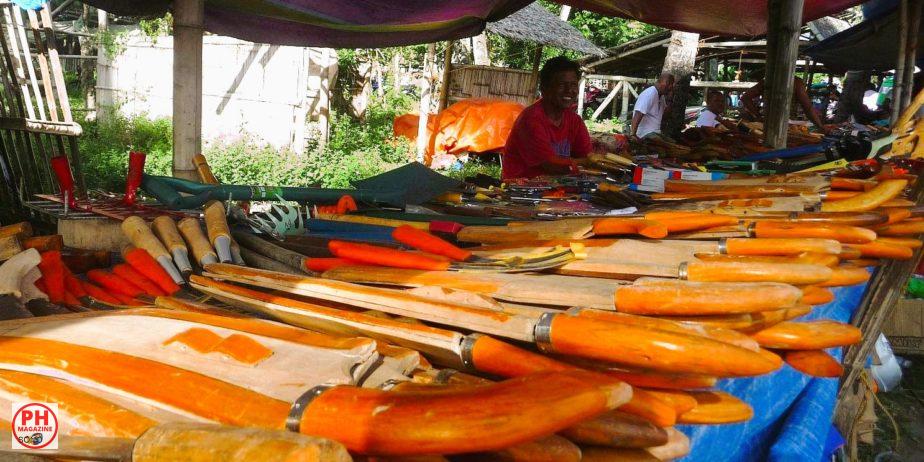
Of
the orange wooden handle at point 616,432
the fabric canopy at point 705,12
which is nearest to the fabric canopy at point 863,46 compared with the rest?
the fabric canopy at point 705,12

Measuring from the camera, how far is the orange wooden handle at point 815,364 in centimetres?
123

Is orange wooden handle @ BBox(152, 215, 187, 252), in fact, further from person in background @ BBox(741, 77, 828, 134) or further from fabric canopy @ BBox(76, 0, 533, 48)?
person in background @ BBox(741, 77, 828, 134)

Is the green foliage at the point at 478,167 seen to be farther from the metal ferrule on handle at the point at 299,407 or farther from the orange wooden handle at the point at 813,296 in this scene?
the metal ferrule on handle at the point at 299,407

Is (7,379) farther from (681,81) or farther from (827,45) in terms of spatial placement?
(827,45)

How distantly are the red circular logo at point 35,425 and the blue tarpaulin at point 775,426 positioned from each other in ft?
3.21

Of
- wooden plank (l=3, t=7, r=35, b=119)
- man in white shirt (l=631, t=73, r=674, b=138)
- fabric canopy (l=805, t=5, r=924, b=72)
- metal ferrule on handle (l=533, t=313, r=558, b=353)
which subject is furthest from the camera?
fabric canopy (l=805, t=5, r=924, b=72)

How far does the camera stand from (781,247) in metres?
1.56

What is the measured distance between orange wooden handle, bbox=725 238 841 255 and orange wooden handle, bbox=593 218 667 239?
17 centimetres

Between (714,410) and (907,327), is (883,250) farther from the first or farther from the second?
(907,327)

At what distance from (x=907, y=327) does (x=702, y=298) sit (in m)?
4.68

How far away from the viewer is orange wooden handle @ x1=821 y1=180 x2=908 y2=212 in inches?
93.7


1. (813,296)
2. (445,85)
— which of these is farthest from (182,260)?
(445,85)

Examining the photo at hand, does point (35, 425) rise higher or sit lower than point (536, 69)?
lower

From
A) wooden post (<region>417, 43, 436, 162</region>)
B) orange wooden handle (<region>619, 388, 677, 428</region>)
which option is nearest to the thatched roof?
wooden post (<region>417, 43, 436, 162</region>)
